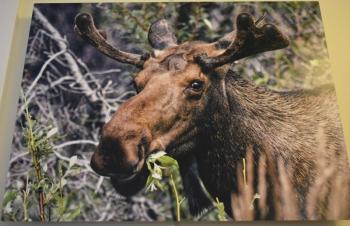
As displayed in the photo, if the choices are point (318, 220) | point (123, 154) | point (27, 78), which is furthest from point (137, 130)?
point (318, 220)

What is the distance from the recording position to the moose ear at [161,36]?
1.82 m

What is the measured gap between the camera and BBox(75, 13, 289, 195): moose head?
5.28 feet

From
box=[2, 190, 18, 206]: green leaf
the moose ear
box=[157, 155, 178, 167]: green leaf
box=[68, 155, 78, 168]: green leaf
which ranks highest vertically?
the moose ear

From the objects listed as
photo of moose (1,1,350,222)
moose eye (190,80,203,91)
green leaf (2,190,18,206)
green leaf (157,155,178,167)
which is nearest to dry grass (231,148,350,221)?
photo of moose (1,1,350,222)

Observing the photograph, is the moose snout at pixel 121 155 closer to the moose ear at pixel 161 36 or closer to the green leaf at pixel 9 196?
the green leaf at pixel 9 196

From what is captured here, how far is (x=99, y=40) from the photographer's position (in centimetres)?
183

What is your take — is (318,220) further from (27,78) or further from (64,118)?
(27,78)

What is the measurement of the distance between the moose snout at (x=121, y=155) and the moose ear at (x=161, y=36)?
1.67ft

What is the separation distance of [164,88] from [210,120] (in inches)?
11.1

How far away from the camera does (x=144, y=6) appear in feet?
6.28

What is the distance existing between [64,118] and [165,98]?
1.71 feet

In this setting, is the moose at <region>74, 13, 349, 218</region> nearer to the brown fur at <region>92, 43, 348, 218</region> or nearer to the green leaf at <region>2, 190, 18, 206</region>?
the brown fur at <region>92, 43, 348, 218</region>

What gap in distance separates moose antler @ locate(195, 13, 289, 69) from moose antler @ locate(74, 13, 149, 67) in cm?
33

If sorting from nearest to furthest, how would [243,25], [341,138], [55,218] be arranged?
[55,218]
[341,138]
[243,25]
